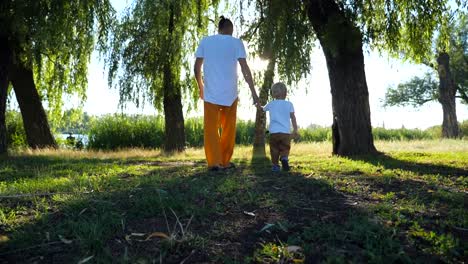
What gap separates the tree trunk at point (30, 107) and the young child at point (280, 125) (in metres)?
9.54

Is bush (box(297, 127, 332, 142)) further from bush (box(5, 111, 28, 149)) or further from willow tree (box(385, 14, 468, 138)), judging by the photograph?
bush (box(5, 111, 28, 149))

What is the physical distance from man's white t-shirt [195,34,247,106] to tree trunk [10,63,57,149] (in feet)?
29.6

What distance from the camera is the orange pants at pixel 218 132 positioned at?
5.67 m

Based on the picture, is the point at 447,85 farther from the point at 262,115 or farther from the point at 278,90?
the point at 278,90

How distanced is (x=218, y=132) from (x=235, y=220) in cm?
248

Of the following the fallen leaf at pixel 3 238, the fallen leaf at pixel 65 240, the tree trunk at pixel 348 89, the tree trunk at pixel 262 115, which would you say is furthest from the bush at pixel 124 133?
the fallen leaf at pixel 65 240

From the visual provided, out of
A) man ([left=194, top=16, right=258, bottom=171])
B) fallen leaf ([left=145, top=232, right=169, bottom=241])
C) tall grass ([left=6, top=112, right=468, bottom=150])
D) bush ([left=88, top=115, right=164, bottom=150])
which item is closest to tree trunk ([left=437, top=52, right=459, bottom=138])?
tall grass ([left=6, top=112, right=468, bottom=150])

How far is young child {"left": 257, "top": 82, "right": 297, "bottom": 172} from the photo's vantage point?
5965 mm

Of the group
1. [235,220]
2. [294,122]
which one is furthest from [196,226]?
[294,122]

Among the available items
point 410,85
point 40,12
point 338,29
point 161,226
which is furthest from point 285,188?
point 410,85

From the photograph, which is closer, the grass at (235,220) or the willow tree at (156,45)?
the grass at (235,220)

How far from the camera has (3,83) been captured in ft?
35.9

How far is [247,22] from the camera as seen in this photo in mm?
11367

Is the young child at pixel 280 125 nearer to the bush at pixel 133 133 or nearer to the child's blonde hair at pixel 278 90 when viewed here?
the child's blonde hair at pixel 278 90
